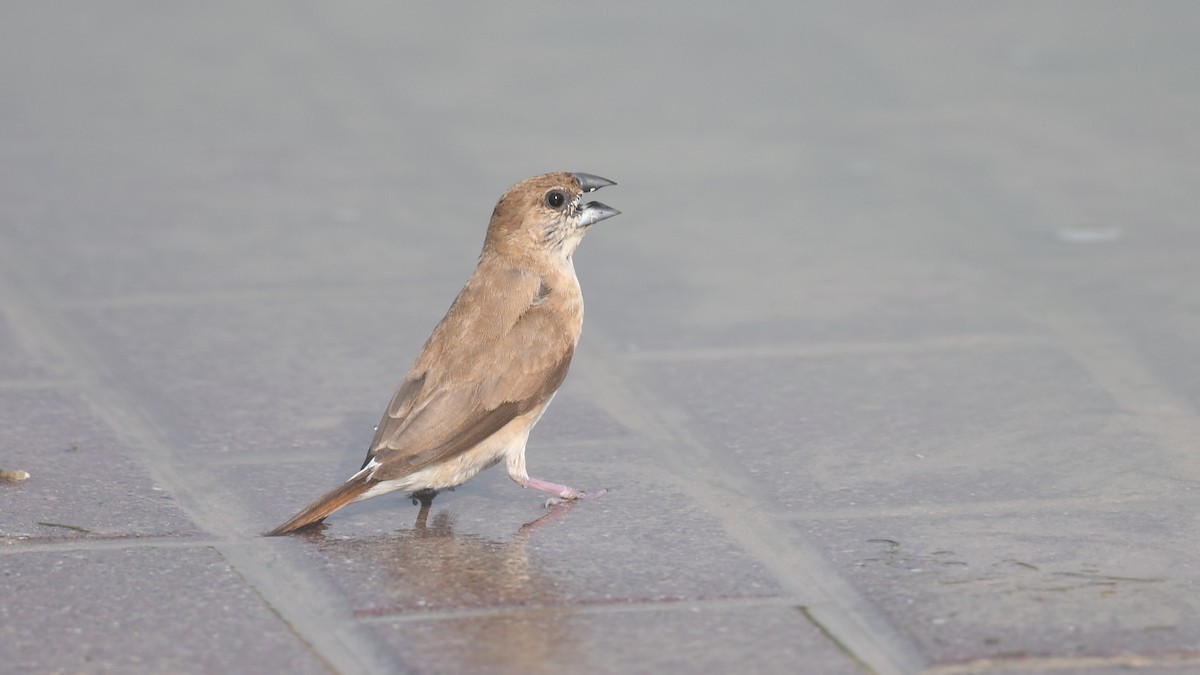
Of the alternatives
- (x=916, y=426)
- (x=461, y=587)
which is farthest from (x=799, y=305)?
(x=461, y=587)

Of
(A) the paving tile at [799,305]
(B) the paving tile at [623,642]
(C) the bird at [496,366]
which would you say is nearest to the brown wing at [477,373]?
(C) the bird at [496,366]

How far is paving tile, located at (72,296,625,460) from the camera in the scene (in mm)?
5648

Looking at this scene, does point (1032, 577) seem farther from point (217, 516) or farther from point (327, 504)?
point (217, 516)

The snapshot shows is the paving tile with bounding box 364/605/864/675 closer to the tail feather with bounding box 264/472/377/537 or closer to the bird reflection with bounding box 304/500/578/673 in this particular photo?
the bird reflection with bounding box 304/500/578/673

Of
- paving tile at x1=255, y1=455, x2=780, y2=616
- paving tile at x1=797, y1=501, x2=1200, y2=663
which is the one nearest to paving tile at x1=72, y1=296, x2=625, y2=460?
paving tile at x1=255, y1=455, x2=780, y2=616

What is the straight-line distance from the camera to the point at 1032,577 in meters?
4.41

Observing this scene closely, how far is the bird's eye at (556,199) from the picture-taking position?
18.5 ft

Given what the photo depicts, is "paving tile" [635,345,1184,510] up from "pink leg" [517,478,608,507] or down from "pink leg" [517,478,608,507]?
up

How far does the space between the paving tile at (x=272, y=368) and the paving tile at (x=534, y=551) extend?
35 centimetres

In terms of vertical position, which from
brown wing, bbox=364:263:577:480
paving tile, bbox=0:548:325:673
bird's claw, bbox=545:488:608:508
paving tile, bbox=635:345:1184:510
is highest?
brown wing, bbox=364:263:577:480

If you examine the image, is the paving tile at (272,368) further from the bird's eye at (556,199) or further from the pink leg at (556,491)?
the bird's eye at (556,199)

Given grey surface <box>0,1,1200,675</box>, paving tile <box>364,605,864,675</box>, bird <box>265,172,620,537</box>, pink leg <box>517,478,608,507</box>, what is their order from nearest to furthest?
paving tile <box>364,605,864,675</box> < grey surface <box>0,1,1200,675</box> < bird <box>265,172,620,537</box> < pink leg <box>517,478,608,507</box>

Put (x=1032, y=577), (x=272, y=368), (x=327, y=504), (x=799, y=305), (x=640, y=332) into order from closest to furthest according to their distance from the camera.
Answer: (x=1032, y=577) < (x=327, y=504) < (x=272, y=368) < (x=640, y=332) < (x=799, y=305)

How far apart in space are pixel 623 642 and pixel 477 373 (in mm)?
1272
